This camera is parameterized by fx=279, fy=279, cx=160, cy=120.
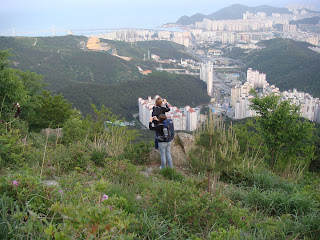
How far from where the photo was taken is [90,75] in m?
37.8

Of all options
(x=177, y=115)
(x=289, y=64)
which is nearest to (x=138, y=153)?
(x=177, y=115)

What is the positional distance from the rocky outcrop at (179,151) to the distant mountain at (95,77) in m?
19.0

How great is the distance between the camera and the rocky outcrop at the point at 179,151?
4.25 meters

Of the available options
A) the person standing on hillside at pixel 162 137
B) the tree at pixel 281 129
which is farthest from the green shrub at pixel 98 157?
the tree at pixel 281 129

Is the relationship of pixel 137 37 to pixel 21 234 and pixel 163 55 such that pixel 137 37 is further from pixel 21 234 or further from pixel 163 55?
pixel 21 234

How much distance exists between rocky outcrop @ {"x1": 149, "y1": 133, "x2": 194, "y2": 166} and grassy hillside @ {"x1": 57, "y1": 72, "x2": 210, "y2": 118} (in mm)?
18404

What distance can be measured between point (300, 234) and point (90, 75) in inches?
1493

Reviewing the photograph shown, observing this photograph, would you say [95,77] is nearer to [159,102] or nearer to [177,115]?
[177,115]

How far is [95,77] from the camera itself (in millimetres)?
37781

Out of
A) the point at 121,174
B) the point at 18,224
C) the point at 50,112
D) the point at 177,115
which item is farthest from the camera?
the point at 177,115

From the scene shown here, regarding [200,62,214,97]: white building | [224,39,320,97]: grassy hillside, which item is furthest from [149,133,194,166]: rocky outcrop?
[200,62,214,97]: white building

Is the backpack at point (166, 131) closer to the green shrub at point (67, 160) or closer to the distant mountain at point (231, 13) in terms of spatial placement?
the green shrub at point (67, 160)

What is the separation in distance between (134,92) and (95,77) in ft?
31.1

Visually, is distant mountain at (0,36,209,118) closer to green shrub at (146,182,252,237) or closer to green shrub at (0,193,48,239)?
green shrub at (146,182,252,237)
